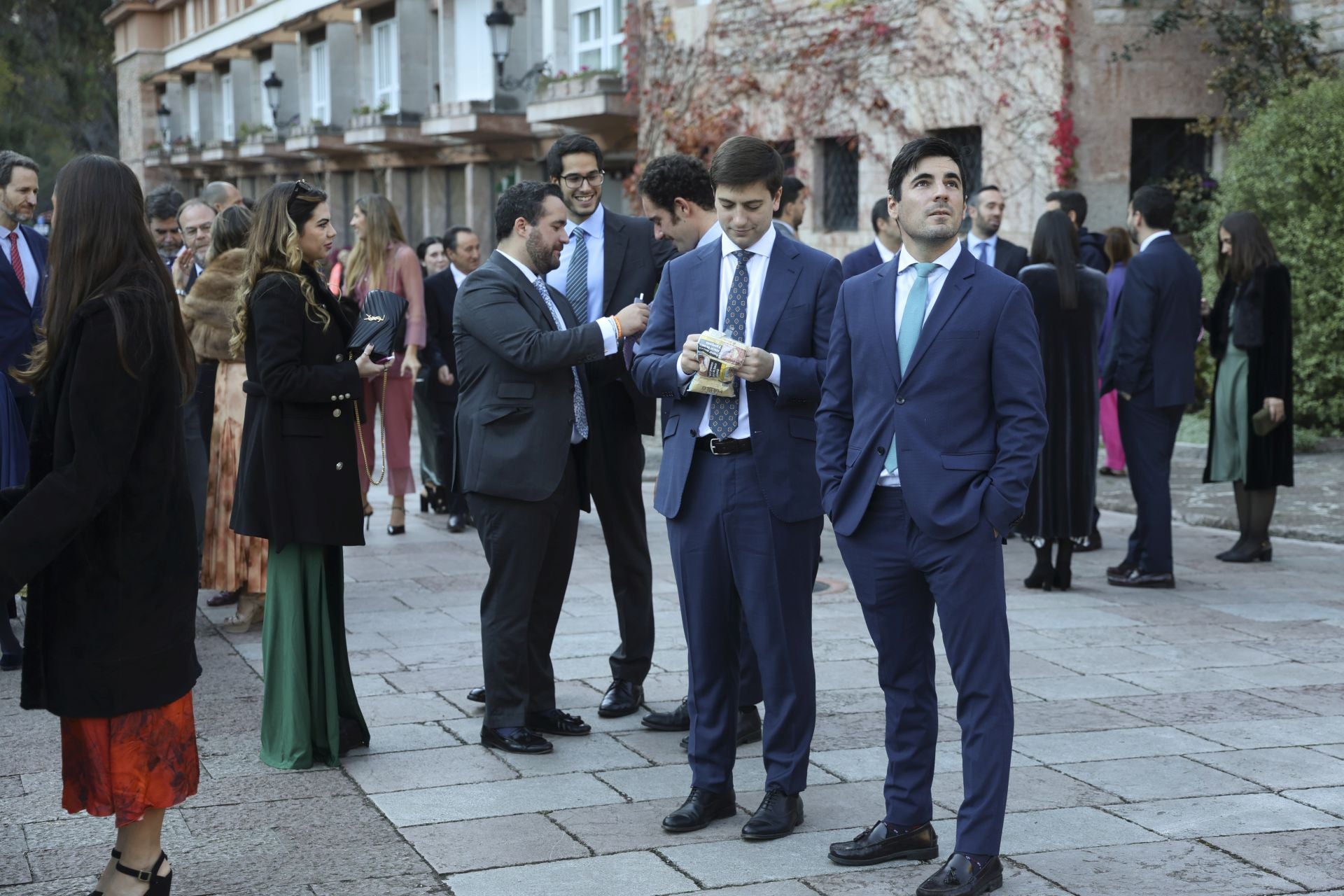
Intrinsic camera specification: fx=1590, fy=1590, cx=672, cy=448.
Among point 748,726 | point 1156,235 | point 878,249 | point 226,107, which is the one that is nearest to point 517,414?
point 748,726

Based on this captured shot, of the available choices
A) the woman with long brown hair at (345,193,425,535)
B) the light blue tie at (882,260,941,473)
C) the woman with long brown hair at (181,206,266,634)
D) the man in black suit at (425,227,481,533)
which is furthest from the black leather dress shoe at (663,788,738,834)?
the man in black suit at (425,227,481,533)

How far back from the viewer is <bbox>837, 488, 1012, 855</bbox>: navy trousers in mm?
4219

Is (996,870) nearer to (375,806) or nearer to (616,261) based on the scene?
(375,806)

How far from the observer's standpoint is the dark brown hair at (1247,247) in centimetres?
922

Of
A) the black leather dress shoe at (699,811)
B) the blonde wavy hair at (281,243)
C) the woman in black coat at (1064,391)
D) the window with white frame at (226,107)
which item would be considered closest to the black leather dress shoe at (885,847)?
the black leather dress shoe at (699,811)

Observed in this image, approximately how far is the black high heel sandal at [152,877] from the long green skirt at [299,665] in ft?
4.43

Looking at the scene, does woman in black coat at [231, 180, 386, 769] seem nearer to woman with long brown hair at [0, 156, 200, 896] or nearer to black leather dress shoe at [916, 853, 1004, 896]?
woman with long brown hair at [0, 156, 200, 896]

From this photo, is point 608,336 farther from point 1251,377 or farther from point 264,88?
point 264,88

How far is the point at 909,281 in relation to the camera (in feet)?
14.6

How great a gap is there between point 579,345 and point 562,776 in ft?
4.81

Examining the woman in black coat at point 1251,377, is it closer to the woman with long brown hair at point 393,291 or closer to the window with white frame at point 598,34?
the woman with long brown hair at point 393,291

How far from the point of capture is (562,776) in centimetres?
539

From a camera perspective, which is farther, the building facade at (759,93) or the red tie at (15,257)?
the building facade at (759,93)

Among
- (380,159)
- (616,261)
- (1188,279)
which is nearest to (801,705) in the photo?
(616,261)
